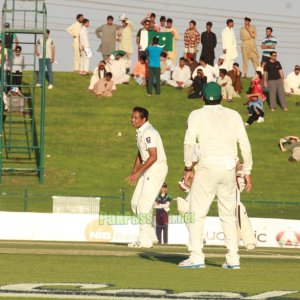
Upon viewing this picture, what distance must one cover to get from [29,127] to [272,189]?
890 centimetres

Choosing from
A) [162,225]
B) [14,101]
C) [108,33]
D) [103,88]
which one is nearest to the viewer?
[162,225]

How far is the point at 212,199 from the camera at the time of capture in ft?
45.1

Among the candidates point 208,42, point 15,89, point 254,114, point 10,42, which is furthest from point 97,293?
point 254,114

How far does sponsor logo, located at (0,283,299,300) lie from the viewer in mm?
10234

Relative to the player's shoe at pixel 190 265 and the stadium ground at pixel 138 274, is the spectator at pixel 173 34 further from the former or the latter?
the player's shoe at pixel 190 265

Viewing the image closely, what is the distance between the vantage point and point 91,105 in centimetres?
4575

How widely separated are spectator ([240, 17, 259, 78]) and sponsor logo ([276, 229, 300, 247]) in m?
15.5

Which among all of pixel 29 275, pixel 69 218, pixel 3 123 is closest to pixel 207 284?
pixel 29 275

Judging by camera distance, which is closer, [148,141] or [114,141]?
[148,141]

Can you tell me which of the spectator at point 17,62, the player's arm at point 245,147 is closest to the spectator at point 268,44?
the spectator at point 17,62

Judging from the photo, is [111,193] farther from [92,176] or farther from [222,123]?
[222,123]

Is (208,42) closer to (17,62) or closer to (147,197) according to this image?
(17,62)

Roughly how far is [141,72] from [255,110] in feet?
14.6

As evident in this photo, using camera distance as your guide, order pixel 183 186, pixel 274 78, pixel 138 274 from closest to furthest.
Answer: pixel 138 274 → pixel 183 186 → pixel 274 78
